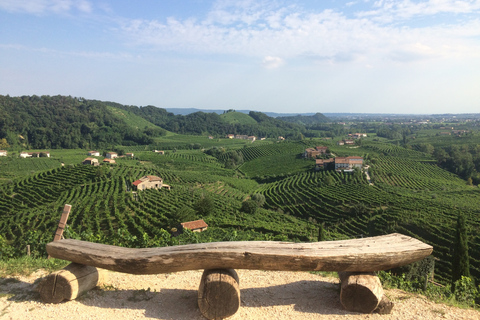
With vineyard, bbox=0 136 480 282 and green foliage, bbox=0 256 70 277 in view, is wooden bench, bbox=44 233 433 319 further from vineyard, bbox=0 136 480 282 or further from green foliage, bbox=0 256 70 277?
vineyard, bbox=0 136 480 282

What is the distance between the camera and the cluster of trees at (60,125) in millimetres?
109938

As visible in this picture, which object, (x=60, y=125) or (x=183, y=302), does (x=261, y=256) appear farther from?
(x=60, y=125)

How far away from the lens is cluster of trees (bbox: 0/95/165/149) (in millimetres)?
109938

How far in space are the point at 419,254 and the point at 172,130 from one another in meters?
174

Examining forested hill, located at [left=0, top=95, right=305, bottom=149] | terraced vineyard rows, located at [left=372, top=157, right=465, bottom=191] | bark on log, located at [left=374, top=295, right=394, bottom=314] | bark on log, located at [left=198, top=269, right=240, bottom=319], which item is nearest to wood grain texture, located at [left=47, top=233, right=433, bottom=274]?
bark on log, located at [left=198, top=269, right=240, bottom=319]

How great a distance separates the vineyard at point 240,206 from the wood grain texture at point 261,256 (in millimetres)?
3734

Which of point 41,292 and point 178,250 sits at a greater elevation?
point 178,250

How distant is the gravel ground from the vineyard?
10.6 ft

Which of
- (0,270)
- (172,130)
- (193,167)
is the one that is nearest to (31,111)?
(172,130)

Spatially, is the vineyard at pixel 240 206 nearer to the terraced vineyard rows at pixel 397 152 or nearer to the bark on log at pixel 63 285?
the bark on log at pixel 63 285

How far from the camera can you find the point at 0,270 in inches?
267

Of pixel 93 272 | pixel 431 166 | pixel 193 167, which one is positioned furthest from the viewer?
pixel 193 167

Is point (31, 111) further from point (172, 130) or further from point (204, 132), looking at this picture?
point (204, 132)

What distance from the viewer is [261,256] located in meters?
5.51
